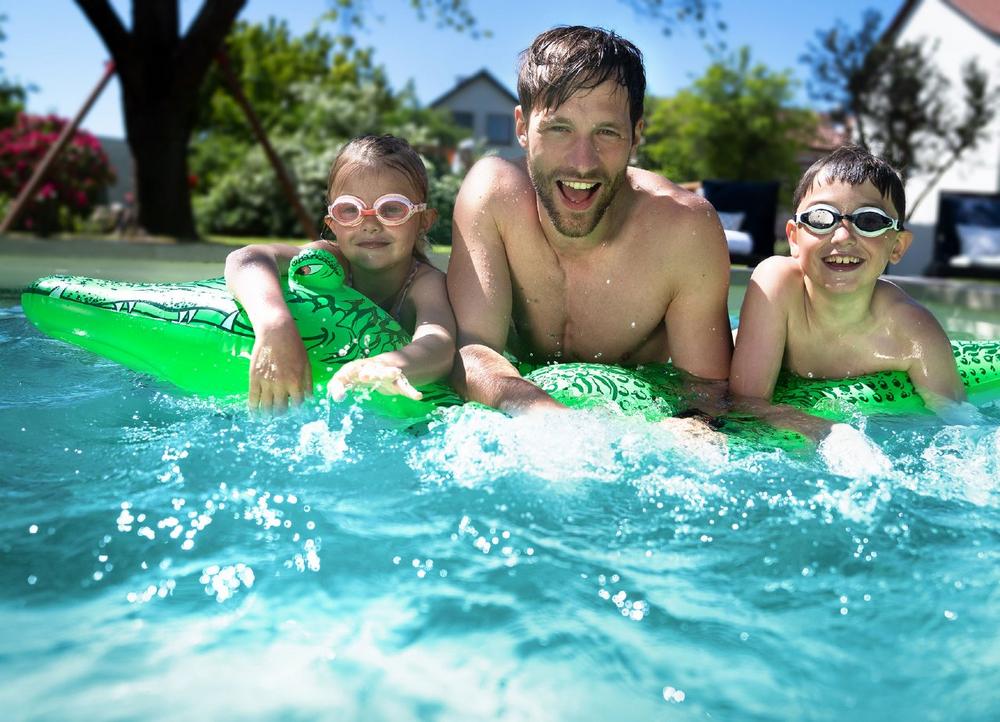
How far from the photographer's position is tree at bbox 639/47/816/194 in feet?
96.6

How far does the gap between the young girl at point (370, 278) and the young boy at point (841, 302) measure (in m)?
1.03

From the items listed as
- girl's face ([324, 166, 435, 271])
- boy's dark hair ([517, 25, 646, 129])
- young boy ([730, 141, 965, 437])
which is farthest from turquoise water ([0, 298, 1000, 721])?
boy's dark hair ([517, 25, 646, 129])

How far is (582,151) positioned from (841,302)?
1075 millimetres

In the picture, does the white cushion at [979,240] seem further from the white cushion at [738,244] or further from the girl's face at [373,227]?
the girl's face at [373,227]

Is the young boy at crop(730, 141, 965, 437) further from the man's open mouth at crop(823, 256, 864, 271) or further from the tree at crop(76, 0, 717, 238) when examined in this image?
the tree at crop(76, 0, 717, 238)

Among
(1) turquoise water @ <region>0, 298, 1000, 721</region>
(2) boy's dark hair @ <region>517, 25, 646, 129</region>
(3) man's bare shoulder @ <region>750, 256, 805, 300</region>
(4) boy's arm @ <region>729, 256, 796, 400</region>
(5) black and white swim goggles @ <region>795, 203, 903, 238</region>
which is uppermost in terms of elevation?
(2) boy's dark hair @ <region>517, 25, 646, 129</region>

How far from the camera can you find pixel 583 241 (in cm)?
310

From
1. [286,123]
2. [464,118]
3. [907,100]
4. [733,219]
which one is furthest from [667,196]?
[464,118]

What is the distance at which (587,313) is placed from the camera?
3223 mm

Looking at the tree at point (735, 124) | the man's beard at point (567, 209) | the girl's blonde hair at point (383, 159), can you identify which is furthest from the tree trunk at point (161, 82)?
the tree at point (735, 124)

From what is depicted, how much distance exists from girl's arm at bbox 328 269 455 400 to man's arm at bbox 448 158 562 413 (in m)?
0.06

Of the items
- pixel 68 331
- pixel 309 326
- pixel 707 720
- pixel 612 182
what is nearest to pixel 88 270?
pixel 68 331

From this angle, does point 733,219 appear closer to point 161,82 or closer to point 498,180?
point 161,82

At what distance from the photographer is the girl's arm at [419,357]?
255 centimetres
